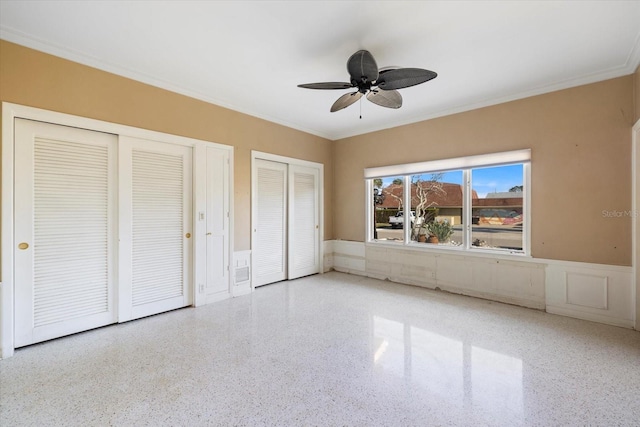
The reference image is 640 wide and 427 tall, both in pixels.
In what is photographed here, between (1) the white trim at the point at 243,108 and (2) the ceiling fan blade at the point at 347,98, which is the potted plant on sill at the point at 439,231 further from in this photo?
(2) the ceiling fan blade at the point at 347,98

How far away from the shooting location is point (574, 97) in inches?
136

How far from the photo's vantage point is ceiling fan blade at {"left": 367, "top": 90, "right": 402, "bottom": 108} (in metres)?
2.88

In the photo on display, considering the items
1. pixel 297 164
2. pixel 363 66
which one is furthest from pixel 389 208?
pixel 363 66

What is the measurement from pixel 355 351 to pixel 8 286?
328 cm

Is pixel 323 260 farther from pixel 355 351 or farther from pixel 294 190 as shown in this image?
pixel 355 351

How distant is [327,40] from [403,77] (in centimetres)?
82

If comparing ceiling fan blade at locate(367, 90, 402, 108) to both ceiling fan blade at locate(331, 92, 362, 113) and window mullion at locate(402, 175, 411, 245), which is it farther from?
window mullion at locate(402, 175, 411, 245)

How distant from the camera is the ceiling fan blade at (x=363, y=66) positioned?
2.43 metres

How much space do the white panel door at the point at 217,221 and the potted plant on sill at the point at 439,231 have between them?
343 cm

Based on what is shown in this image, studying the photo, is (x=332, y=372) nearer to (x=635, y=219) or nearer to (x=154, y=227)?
(x=154, y=227)

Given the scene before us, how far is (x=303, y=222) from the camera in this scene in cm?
553

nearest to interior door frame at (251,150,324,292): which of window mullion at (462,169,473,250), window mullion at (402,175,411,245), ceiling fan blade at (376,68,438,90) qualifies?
window mullion at (402,175,411,245)

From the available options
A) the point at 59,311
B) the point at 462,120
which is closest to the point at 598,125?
the point at 462,120

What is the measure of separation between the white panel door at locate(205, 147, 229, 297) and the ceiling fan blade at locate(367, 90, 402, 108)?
7.81ft
